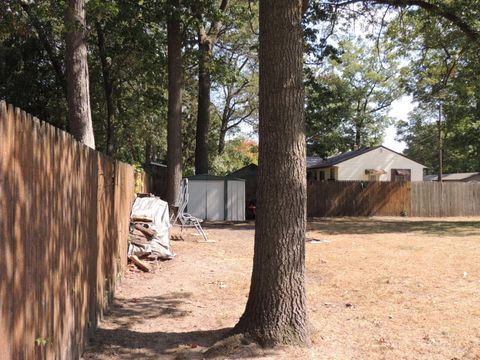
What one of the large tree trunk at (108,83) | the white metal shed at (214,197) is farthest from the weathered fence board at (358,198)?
the large tree trunk at (108,83)

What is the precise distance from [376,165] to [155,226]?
86.7 ft

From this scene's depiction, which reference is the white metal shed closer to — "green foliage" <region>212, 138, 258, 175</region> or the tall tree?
the tall tree

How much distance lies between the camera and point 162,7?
17.5 meters

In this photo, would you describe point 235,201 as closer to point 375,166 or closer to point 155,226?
point 155,226

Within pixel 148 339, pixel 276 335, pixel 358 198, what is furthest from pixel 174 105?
pixel 276 335

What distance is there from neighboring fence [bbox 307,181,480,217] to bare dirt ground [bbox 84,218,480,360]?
14933 mm

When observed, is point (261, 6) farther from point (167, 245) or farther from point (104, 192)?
point (167, 245)

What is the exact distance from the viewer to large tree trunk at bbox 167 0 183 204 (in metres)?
18.5

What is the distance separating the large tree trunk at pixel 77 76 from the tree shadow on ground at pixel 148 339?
13.9 feet

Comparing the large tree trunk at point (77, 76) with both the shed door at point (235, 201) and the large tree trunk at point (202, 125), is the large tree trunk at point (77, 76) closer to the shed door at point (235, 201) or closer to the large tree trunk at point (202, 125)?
the shed door at point (235, 201)

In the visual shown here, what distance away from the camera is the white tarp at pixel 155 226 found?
34.0 feet

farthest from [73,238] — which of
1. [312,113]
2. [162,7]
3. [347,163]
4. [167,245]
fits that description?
[347,163]

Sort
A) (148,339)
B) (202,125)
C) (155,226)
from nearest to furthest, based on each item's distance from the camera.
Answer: (148,339) < (155,226) < (202,125)

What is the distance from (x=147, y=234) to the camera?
34.2ft
